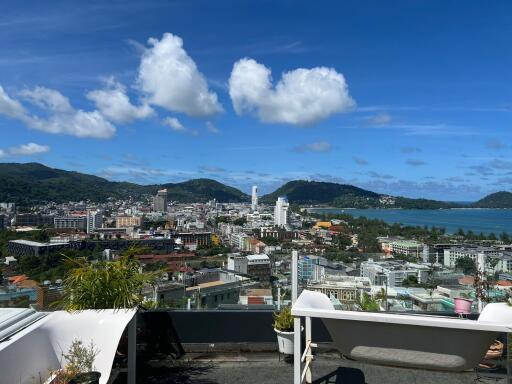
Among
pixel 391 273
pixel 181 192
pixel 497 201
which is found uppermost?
pixel 181 192

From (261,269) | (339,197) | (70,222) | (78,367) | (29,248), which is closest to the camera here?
(78,367)

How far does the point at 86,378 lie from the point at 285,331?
145 cm

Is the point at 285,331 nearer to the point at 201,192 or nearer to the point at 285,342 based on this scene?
the point at 285,342

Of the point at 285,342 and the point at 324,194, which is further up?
the point at 324,194

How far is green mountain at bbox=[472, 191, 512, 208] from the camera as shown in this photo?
10250 cm

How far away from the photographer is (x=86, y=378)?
179 centimetres

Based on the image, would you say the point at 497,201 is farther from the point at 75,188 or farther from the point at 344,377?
the point at 344,377

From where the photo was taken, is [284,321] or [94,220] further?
[94,220]

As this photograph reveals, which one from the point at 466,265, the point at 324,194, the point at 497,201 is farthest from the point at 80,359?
the point at 324,194

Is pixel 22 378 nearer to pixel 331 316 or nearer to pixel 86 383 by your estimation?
pixel 86 383

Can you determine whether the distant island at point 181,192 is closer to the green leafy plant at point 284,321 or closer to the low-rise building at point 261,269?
the low-rise building at point 261,269

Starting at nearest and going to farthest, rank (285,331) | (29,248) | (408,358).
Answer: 1. (408,358)
2. (285,331)
3. (29,248)

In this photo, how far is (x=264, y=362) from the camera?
291 cm

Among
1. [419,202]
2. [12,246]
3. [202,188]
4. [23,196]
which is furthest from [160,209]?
[12,246]
